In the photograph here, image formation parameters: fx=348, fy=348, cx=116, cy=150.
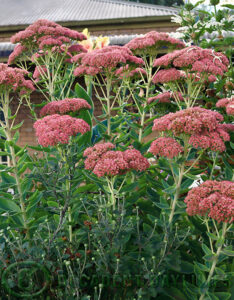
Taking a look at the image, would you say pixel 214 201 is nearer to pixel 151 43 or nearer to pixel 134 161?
pixel 134 161

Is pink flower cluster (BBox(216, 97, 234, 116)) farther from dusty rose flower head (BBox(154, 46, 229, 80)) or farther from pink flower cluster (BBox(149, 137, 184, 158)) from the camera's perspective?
pink flower cluster (BBox(149, 137, 184, 158))

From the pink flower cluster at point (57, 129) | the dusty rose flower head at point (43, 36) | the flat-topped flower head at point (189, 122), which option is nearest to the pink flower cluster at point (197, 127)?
the flat-topped flower head at point (189, 122)

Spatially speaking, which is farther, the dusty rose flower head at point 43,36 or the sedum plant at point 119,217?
the dusty rose flower head at point 43,36

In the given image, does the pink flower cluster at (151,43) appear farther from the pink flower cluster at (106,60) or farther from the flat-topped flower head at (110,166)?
the flat-topped flower head at (110,166)

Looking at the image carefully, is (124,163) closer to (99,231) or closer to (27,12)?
(99,231)

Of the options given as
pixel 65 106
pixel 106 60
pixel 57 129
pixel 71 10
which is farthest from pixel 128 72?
pixel 71 10

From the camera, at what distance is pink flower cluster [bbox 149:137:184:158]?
1619 mm

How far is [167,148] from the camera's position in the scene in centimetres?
163

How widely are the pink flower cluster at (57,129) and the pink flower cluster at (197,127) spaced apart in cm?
42

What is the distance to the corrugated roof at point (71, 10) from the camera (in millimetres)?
9591

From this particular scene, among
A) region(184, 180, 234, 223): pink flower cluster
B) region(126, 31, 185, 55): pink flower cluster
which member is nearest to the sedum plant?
region(184, 180, 234, 223): pink flower cluster

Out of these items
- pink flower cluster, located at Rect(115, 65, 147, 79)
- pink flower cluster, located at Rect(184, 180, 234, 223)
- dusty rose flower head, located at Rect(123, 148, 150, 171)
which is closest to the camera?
pink flower cluster, located at Rect(184, 180, 234, 223)

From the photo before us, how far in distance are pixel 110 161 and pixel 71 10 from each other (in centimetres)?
1009

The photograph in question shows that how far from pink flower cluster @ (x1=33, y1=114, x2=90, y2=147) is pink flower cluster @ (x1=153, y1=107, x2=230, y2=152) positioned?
422 millimetres
